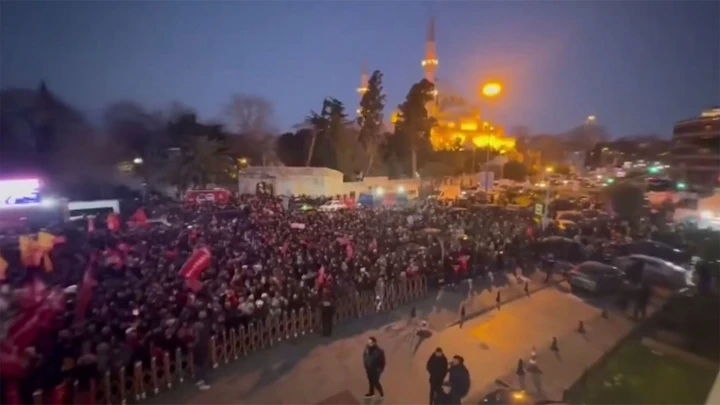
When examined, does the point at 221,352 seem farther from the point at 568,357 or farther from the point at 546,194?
the point at 546,194

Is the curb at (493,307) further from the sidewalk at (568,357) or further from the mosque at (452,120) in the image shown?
the mosque at (452,120)

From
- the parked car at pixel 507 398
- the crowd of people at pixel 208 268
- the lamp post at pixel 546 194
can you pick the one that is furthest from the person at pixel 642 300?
the parked car at pixel 507 398

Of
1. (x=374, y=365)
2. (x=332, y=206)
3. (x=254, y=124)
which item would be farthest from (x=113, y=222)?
(x=374, y=365)

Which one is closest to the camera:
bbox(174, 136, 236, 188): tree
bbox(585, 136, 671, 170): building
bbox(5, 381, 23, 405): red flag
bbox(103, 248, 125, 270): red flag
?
bbox(5, 381, 23, 405): red flag

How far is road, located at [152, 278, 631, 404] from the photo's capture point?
2.16 metres

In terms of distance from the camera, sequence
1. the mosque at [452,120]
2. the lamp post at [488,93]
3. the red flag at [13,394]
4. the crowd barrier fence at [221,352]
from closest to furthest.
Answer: the red flag at [13,394]
the crowd barrier fence at [221,352]
the mosque at [452,120]
the lamp post at [488,93]

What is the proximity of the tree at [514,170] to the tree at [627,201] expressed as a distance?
1.95ft

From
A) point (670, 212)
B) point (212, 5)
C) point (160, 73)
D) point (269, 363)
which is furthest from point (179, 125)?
point (670, 212)

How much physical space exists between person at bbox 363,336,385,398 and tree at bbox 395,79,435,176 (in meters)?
0.88

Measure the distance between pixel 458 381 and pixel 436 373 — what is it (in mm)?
127

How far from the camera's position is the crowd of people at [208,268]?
70.9 inches

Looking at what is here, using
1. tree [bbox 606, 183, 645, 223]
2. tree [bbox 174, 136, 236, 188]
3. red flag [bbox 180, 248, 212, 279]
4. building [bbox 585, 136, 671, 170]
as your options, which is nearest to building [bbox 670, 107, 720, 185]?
building [bbox 585, 136, 671, 170]

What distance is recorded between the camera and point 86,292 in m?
1.87

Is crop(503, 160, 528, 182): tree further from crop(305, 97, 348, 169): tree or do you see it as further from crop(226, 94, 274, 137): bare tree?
crop(226, 94, 274, 137): bare tree
